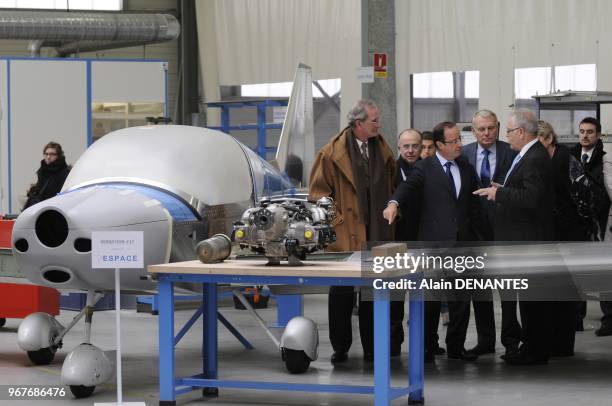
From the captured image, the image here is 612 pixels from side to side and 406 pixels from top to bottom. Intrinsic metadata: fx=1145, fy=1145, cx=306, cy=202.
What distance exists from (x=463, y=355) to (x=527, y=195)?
136 cm

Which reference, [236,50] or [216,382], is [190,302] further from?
[236,50]

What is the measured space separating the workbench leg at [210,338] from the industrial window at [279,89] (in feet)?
34.0

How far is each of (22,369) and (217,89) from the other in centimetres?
1322

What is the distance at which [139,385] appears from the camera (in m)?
7.03

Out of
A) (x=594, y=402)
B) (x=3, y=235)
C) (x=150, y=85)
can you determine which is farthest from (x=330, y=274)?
(x=150, y=85)

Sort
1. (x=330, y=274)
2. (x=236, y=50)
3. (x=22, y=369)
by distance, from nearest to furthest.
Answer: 1. (x=330, y=274)
2. (x=22, y=369)
3. (x=236, y=50)

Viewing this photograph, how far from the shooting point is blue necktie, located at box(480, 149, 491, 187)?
815 centimetres

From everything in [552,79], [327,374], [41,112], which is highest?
[552,79]

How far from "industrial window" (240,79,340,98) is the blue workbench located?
10604mm

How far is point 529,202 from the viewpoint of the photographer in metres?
7.24

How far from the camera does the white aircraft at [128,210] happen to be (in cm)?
629

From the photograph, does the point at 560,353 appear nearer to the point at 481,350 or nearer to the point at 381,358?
the point at 481,350

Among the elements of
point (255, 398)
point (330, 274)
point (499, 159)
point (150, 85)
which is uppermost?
point (150, 85)

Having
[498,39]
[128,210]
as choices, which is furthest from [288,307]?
[498,39]
